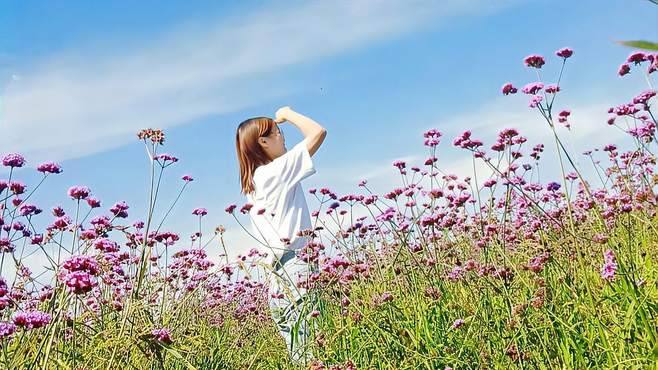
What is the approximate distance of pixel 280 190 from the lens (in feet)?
17.5

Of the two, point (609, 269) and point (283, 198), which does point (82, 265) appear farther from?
point (283, 198)

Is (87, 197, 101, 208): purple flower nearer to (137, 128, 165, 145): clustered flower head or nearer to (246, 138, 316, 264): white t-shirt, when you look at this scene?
(137, 128, 165, 145): clustered flower head

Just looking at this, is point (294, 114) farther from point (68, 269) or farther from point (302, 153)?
point (68, 269)

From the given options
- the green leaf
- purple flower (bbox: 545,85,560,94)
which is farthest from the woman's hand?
the green leaf

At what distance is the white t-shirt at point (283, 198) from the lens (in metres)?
5.25

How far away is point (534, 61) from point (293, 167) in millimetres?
2623

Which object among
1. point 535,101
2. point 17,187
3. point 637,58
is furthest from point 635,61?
point 17,187

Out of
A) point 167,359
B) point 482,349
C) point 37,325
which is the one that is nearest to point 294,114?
point 167,359

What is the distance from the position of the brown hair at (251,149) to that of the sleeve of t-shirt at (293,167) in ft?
1.18

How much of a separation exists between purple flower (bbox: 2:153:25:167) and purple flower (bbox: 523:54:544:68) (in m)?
2.63

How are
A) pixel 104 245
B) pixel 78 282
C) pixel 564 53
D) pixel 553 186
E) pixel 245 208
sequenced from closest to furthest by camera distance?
1. pixel 78 282
2. pixel 104 245
3. pixel 564 53
4. pixel 553 186
5. pixel 245 208

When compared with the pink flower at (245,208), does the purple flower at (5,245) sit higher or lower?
lower

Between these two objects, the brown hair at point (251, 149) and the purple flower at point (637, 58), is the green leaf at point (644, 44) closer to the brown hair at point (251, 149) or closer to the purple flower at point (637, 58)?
the purple flower at point (637, 58)

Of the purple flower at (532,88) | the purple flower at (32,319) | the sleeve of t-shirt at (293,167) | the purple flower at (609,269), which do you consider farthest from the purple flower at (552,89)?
the sleeve of t-shirt at (293,167)
